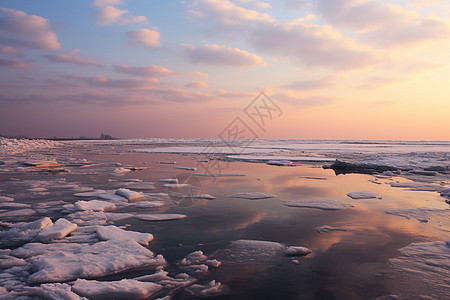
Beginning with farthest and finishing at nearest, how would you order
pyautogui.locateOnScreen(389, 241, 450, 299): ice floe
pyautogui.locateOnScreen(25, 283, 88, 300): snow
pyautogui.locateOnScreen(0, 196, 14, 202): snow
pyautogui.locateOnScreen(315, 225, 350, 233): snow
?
pyautogui.locateOnScreen(0, 196, 14, 202): snow → pyautogui.locateOnScreen(315, 225, 350, 233): snow → pyautogui.locateOnScreen(389, 241, 450, 299): ice floe → pyautogui.locateOnScreen(25, 283, 88, 300): snow

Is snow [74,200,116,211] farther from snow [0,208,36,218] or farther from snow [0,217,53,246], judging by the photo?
snow [0,217,53,246]

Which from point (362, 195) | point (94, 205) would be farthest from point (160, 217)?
point (362, 195)

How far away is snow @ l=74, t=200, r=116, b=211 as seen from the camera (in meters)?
5.44

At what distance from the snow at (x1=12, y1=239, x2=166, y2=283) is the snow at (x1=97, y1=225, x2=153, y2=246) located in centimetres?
15

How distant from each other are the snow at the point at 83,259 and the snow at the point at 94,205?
1.87m

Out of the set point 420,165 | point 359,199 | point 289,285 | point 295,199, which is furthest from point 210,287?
point 420,165

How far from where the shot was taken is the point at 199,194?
7.14 meters

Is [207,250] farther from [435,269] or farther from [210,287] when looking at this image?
[435,269]

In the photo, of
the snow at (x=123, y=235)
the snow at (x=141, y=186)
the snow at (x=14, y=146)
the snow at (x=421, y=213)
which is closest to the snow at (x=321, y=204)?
the snow at (x=421, y=213)

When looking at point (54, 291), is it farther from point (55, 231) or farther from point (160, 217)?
point (160, 217)

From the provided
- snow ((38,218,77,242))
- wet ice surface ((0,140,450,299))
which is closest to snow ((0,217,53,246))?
wet ice surface ((0,140,450,299))

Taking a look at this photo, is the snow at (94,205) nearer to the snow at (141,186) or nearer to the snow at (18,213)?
the snow at (18,213)

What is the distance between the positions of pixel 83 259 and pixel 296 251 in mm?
2453

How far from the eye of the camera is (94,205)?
5633 millimetres
